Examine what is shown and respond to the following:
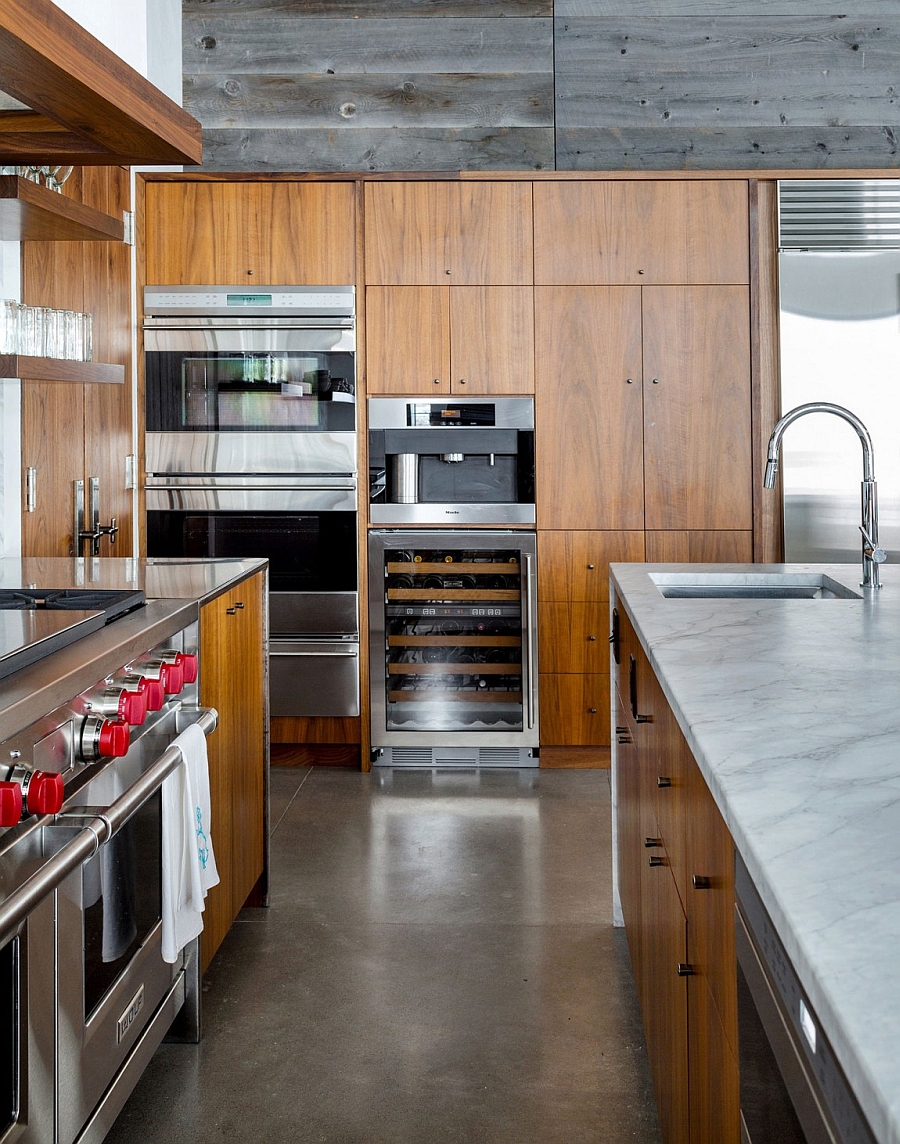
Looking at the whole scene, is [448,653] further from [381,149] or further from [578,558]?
[381,149]

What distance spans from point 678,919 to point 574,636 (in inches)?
A: 107

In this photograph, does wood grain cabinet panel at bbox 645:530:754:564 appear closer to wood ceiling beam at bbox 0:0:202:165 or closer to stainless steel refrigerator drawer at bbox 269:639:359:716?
stainless steel refrigerator drawer at bbox 269:639:359:716

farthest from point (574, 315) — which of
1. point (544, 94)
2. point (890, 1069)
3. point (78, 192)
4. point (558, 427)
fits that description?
point (890, 1069)

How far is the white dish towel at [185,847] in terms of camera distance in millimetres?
1919

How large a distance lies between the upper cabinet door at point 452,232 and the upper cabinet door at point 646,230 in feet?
0.27

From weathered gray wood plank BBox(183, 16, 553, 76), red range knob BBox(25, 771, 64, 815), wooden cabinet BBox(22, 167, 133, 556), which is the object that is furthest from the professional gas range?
weathered gray wood plank BBox(183, 16, 553, 76)

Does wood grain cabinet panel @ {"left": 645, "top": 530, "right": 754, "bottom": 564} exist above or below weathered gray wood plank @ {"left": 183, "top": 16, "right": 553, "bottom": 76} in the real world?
below

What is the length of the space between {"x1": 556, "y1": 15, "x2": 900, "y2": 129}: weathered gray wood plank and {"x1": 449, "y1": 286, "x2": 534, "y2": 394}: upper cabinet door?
999 mm

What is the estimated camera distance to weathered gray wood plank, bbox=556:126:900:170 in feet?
15.3

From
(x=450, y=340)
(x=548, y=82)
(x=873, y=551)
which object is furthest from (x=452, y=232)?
(x=873, y=551)

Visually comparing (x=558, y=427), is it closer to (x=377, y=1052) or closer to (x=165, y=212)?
(x=165, y=212)

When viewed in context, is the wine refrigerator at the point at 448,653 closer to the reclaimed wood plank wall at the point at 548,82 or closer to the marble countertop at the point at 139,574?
the marble countertop at the point at 139,574

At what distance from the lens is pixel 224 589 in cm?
248

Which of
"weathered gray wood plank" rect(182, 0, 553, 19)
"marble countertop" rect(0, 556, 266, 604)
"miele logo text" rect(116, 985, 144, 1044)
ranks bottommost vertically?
"miele logo text" rect(116, 985, 144, 1044)
